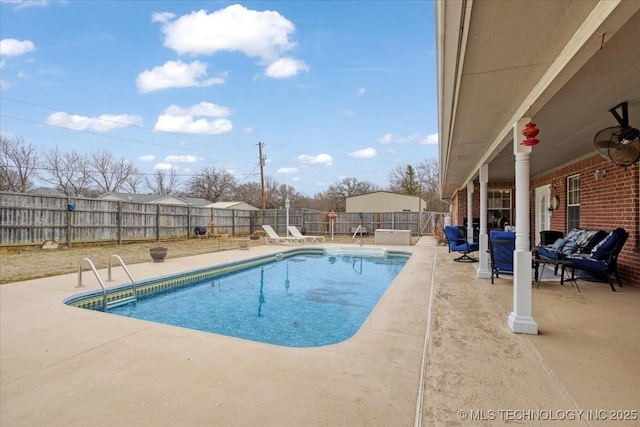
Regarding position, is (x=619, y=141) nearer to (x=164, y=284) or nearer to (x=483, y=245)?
(x=483, y=245)

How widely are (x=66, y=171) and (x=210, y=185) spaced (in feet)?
41.8

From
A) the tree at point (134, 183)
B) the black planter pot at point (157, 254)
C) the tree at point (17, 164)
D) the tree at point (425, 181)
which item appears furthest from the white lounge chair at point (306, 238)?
the tree at point (134, 183)

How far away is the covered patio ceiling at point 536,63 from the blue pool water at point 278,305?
10.0 ft

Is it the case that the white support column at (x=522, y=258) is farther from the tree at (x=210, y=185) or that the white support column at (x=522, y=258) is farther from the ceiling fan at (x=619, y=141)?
the tree at (x=210, y=185)

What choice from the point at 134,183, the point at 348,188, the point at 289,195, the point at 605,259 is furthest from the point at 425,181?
the point at 605,259

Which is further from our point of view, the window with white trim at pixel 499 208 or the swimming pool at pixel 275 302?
the window with white trim at pixel 499 208

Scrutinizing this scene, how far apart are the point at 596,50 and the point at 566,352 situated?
7.51ft

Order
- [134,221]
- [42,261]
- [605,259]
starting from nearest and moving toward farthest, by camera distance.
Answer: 1. [605,259]
2. [42,261]
3. [134,221]

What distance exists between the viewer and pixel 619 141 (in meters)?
3.71

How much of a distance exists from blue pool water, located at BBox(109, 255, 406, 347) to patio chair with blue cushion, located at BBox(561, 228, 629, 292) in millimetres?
Result: 3293

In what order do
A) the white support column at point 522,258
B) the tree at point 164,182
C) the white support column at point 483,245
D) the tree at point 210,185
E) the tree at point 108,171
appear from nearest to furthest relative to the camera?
the white support column at point 522,258 → the white support column at point 483,245 → the tree at point 108,171 → the tree at point 164,182 → the tree at point 210,185

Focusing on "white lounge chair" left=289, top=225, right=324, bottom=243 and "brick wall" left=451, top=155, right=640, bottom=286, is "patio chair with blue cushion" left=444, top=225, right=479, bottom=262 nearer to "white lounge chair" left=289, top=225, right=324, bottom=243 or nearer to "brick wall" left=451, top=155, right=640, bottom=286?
"brick wall" left=451, top=155, right=640, bottom=286

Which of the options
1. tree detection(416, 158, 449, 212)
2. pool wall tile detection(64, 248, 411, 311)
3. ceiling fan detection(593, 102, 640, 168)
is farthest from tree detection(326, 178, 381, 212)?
ceiling fan detection(593, 102, 640, 168)

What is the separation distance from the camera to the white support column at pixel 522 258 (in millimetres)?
3193
